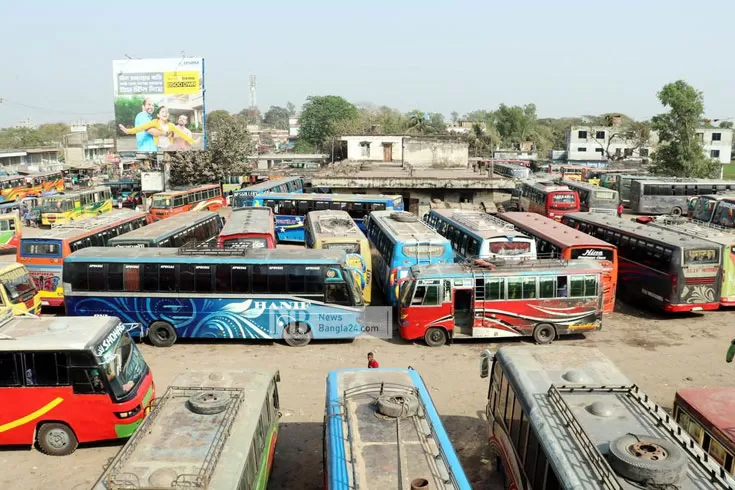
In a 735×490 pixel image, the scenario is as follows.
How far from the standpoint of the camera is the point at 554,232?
787 inches

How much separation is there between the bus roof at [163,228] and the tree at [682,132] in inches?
1446

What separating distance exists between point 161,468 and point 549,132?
370ft

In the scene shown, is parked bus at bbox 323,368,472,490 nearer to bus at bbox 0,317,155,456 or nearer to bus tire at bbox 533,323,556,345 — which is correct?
bus at bbox 0,317,155,456

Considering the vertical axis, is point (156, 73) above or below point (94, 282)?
above

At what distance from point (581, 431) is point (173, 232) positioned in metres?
17.6

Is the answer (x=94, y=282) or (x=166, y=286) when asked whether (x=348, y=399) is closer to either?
(x=166, y=286)

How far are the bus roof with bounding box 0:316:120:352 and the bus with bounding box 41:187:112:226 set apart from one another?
23.9 metres

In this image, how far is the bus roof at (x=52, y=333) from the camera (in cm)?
959

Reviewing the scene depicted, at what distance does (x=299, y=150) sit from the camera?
358ft

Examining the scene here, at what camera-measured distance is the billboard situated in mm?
39625

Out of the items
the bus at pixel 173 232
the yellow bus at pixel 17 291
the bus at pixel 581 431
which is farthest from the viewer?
the bus at pixel 173 232

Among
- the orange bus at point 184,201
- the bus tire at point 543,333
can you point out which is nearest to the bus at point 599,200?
the bus tire at point 543,333

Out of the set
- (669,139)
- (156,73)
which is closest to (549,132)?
(669,139)

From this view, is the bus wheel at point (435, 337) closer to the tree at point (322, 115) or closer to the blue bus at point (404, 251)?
the blue bus at point (404, 251)
